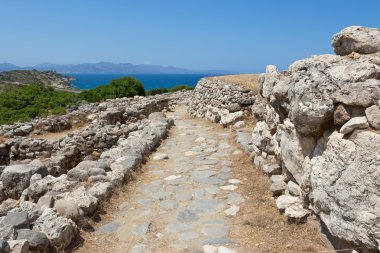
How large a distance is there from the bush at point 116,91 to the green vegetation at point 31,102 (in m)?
1.29

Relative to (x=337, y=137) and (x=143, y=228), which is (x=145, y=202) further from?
(x=337, y=137)

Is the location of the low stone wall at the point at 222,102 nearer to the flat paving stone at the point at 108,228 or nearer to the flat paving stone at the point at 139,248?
the flat paving stone at the point at 108,228

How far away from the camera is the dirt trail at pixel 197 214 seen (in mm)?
5219

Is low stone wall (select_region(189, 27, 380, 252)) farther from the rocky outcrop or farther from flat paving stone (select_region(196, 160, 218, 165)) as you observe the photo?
flat paving stone (select_region(196, 160, 218, 165))

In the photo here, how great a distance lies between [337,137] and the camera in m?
4.62

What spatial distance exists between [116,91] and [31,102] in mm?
7610

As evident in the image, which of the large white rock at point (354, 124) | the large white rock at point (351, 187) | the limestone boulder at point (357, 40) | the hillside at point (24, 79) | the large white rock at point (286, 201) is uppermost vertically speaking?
the limestone boulder at point (357, 40)

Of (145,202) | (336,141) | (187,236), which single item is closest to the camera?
(336,141)

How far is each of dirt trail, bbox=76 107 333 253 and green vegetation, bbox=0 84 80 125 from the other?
20246mm

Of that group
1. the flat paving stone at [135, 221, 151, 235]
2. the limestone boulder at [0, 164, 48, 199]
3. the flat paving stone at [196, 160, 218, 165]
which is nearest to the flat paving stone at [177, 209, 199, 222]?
the flat paving stone at [135, 221, 151, 235]

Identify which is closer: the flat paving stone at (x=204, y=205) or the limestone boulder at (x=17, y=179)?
the flat paving stone at (x=204, y=205)

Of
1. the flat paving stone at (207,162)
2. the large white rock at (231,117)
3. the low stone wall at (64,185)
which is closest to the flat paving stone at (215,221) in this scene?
the low stone wall at (64,185)

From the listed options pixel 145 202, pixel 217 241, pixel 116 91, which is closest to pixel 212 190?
pixel 145 202

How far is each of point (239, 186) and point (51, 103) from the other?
25.8 meters
